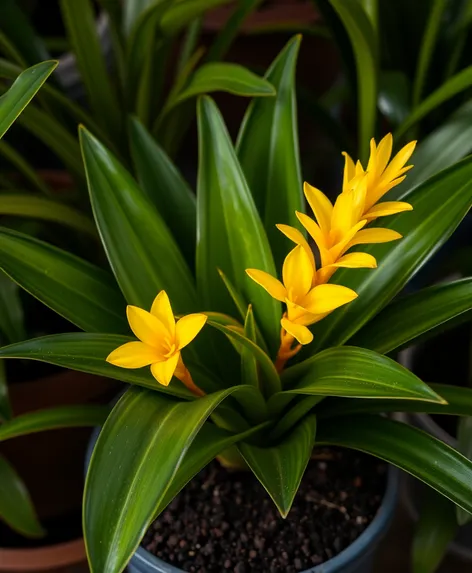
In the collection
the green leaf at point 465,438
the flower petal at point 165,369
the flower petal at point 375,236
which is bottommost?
the green leaf at point 465,438

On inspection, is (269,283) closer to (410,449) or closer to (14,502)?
(410,449)

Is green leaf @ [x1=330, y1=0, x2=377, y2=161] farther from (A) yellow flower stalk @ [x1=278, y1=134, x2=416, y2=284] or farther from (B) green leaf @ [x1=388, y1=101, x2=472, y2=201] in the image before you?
(A) yellow flower stalk @ [x1=278, y1=134, x2=416, y2=284]

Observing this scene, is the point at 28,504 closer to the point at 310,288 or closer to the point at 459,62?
the point at 310,288

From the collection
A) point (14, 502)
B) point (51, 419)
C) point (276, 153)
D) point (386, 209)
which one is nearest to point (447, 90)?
point (276, 153)

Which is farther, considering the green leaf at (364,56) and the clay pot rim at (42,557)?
the clay pot rim at (42,557)

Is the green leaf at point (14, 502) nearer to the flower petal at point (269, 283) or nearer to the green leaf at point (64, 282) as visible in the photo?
the green leaf at point (64, 282)

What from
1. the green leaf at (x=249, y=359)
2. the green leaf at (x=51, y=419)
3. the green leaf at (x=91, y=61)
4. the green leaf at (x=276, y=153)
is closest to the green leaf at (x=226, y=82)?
the green leaf at (x=276, y=153)
